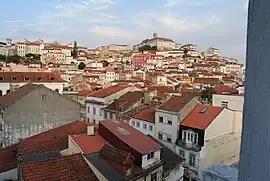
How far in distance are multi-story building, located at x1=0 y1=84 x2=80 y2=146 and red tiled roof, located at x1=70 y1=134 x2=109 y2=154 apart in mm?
7161

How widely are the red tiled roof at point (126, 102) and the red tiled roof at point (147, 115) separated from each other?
1.71 metres

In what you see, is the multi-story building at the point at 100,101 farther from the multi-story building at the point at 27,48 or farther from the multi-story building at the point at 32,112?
the multi-story building at the point at 27,48

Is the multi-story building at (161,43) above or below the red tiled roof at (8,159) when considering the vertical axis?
above

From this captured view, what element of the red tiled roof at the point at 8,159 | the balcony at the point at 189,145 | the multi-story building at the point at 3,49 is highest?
the multi-story building at the point at 3,49

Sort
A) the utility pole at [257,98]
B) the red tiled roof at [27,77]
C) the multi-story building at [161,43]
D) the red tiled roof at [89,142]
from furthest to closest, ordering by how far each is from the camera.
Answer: the multi-story building at [161,43] < the red tiled roof at [27,77] < the red tiled roof at [89,142] < the utility pole at [257,98]

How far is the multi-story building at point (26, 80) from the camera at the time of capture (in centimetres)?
2688

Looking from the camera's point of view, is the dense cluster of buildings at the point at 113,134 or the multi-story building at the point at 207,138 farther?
the multi-story building at the point at 207,138

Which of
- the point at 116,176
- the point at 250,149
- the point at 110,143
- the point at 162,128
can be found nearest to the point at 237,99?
the point at 162,128

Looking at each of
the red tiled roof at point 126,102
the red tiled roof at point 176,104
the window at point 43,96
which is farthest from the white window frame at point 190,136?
the window at point 43,96

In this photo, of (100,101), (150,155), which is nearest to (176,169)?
(150,155)

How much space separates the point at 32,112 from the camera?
51.1 ft

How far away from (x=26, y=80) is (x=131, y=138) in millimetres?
21605

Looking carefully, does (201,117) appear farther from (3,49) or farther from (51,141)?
(3,49)

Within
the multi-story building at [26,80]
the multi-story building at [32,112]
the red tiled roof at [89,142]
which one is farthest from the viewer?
the multi-story building at [26,80]
